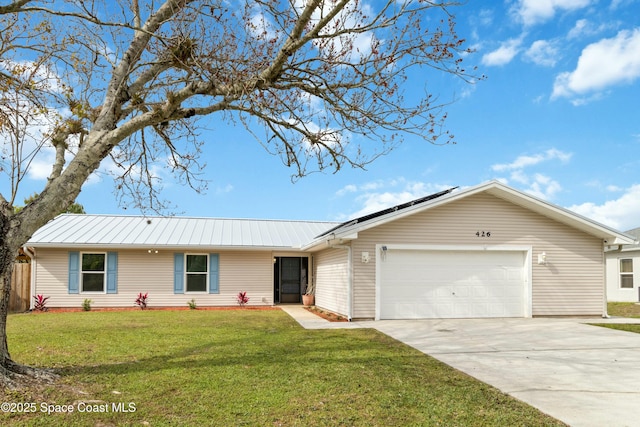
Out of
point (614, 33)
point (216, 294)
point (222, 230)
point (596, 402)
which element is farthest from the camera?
point (222, 230)

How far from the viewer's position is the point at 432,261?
14266 millimetres

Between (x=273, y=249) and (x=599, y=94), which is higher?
(x=599, y=94)

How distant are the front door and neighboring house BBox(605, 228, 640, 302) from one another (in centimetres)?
1411

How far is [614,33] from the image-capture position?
11906mm

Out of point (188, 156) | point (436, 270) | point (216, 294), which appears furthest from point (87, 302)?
point (436, 270)

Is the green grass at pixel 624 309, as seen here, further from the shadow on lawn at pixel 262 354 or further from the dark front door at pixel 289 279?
the shadow on lawn at pixel 262 354

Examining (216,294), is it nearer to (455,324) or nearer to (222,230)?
(222,230)

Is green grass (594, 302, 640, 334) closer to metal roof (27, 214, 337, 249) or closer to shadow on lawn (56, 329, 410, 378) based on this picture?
shadow on lawn (56, 329, 410, 378)

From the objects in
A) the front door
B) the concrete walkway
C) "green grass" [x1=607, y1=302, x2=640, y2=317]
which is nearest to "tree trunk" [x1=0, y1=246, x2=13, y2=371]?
the concrete walkway

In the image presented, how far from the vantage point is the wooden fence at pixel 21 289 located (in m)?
17.8

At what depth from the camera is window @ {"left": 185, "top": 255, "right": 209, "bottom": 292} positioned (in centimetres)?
1866

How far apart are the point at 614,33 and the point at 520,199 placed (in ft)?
15.8

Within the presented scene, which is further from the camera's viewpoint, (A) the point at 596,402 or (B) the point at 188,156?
(B) the point at 188,156

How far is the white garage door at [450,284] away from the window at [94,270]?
35.4 ft
